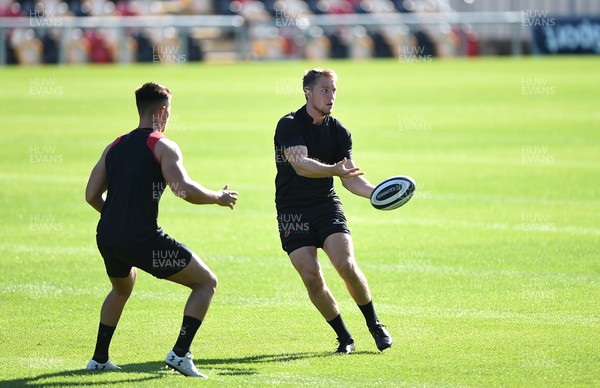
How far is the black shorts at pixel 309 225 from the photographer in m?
9.17

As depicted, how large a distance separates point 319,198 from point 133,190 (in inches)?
73.5

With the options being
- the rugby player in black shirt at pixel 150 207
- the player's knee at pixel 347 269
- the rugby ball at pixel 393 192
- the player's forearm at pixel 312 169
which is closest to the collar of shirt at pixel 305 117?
the player's forearm at pixel 312 169

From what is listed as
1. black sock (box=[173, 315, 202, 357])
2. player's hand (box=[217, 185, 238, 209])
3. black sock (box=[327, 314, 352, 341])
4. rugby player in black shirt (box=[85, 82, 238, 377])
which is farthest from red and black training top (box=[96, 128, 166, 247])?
black sock (box=[327, 314, 352, 341])

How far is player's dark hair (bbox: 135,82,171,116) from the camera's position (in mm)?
8156

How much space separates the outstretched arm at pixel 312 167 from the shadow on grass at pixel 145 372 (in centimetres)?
142

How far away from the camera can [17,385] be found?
796cm

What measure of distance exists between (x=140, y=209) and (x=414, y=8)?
42.3 m

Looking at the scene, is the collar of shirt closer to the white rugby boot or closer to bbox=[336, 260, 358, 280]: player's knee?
bbox=[336, 260, 358, 280]: player's knee

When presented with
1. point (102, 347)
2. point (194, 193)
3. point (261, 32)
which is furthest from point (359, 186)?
point (261, 32)

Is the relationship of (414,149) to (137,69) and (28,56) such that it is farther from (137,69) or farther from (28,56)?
(28,56)

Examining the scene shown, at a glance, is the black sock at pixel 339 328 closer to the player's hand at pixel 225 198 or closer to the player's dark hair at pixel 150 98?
the player's hand at pixel 225 198

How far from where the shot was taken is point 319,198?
9367 mm

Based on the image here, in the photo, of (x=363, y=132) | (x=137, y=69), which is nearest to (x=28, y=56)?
(x=137, y=69)

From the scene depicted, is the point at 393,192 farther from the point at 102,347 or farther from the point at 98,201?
the point at 102,347
